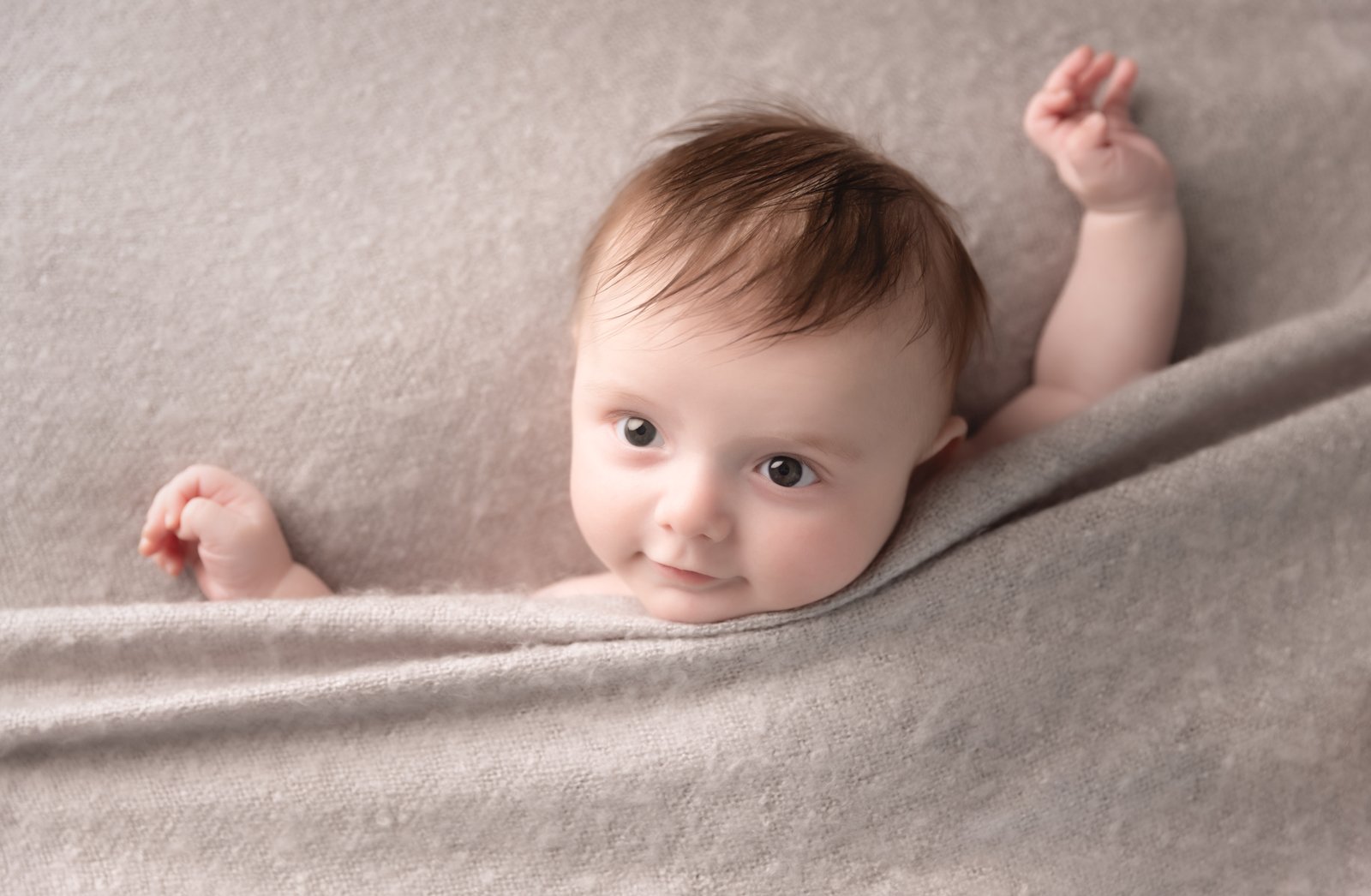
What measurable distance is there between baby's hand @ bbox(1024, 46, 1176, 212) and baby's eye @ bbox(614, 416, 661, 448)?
1.66 feet

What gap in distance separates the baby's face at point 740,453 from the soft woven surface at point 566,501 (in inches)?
2.4

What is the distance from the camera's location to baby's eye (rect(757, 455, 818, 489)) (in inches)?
34.5

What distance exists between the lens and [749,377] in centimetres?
83

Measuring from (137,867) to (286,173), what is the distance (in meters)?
0.62

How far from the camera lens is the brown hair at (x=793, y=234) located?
32.9 inches

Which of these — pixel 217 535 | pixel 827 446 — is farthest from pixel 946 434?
pixel 217 535

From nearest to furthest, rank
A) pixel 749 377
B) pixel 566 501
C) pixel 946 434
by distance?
1. pixel 749 377
2. pixel 946 434
3. pixel 566 501

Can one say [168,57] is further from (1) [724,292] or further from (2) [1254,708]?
(2) [1254,708]

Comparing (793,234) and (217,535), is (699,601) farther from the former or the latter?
(217,535)

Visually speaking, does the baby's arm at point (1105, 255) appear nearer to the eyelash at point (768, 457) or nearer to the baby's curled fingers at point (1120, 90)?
the baby's curled fingers at point (1120, 90)

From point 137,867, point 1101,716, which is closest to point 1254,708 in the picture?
point 1101,716

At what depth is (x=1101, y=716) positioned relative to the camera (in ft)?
3.14

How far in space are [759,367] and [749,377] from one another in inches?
0.4

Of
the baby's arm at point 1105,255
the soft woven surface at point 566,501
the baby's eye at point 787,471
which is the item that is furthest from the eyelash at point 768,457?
the baby's arm at point 1105,255
